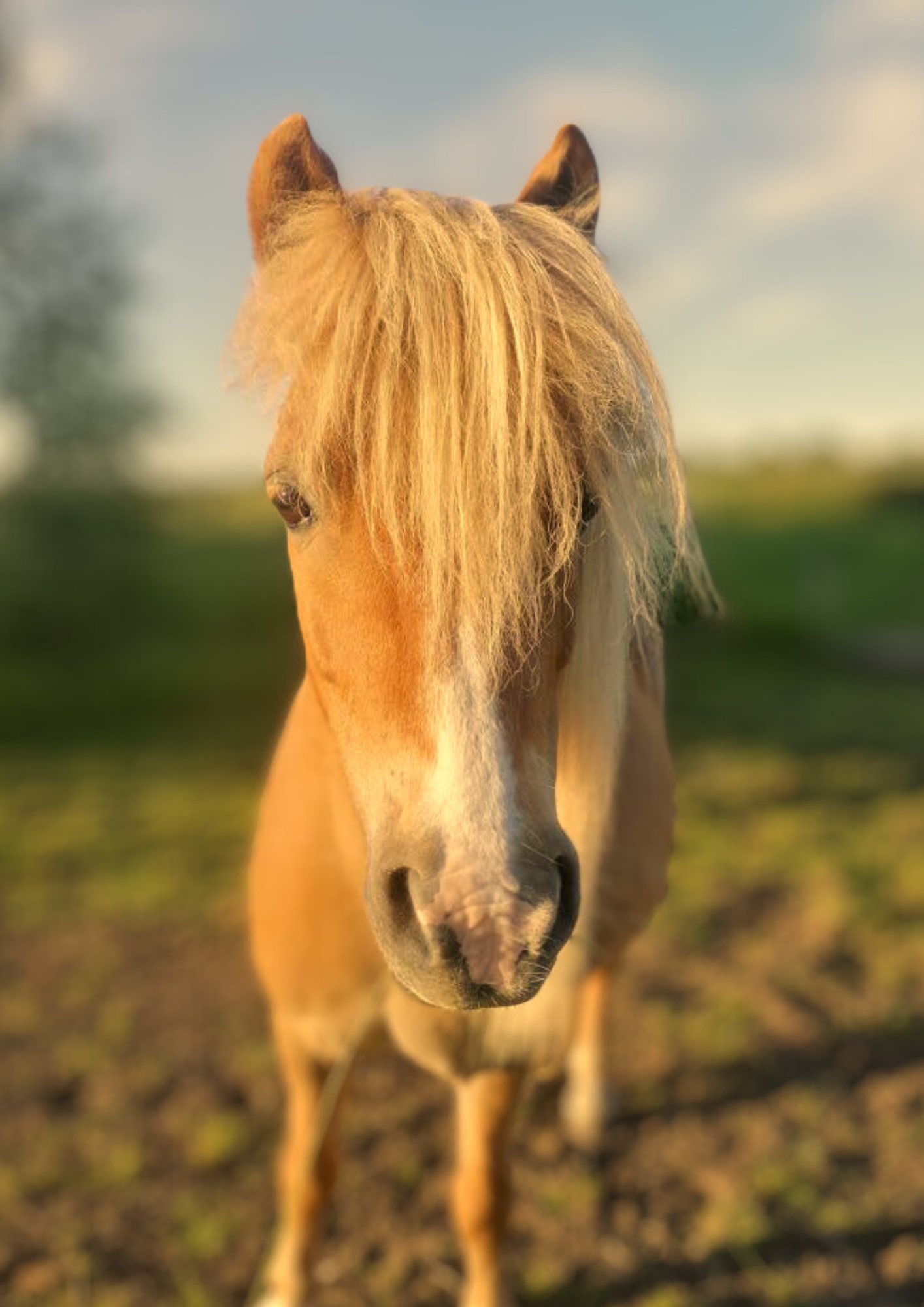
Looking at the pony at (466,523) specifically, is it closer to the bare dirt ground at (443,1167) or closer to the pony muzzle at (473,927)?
the pony muzzle at (473,927)

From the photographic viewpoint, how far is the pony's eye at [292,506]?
1578 millimetres

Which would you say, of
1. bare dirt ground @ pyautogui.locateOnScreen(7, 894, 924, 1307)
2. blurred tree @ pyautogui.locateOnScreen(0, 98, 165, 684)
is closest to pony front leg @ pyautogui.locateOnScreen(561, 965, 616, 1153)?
bare dirt ground @ pyautogui.locateOnScreen(7, 894, 924, 1307)

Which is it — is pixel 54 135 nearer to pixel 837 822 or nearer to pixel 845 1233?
pixel 837 822

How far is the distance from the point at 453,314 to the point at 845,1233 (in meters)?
2.92

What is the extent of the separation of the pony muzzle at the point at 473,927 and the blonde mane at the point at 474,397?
0.31 meters

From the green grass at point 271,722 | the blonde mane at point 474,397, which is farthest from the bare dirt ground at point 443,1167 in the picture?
the blonde mane at point 474,397

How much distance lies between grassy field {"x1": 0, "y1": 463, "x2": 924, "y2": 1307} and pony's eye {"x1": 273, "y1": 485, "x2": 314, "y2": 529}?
95 centimetres

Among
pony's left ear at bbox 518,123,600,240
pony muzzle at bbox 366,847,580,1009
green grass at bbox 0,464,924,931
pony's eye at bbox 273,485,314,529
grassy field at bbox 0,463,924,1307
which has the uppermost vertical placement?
pony's left ear at bbox 518,123,600,240

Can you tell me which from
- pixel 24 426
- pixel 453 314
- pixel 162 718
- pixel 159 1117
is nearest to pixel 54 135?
pixel 24 426

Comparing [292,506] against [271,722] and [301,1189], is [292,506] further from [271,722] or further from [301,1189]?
[271,722]

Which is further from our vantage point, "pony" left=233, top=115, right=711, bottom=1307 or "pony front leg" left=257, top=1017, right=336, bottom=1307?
"pony front leg" left=257, top=1017, right=336, bottom=1307

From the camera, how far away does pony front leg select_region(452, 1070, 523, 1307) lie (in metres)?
2.37

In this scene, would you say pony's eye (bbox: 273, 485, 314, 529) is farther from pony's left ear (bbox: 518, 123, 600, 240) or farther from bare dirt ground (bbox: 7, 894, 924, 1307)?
bare dirt ground (bbox: 7, 894, 924, 1307)

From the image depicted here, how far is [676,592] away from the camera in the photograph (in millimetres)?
2004
